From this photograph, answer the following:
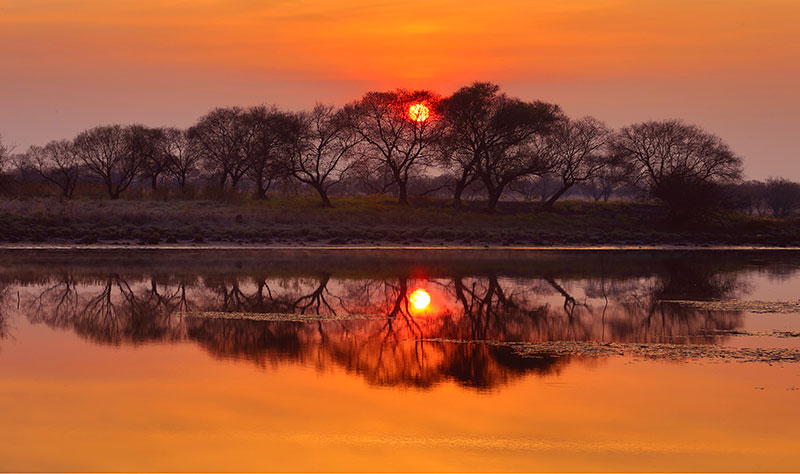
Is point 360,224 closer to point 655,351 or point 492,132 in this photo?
point 492,132

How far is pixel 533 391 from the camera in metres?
15.3

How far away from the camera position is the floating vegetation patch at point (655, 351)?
1836cm

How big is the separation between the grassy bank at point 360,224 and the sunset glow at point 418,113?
7487 millimetres

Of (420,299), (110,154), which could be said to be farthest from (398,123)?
(420,299)

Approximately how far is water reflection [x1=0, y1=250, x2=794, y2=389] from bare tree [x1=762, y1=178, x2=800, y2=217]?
9683 centimetres

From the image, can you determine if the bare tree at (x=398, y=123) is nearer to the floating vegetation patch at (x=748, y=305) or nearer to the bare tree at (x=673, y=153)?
the bare tree at (x=673, y=153)

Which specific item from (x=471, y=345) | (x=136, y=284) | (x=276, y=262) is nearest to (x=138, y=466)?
(x=471, y=345)

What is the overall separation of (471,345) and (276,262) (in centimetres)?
2377

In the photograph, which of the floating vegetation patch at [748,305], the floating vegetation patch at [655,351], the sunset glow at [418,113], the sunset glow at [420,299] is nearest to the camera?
the floating vegetation patch at [655,351]

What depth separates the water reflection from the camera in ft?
60.4

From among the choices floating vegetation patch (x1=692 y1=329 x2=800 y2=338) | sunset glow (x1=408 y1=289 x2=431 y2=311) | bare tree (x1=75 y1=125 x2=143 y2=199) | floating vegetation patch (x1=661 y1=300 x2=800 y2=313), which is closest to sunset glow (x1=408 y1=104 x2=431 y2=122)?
bare tree (x1=75 y1=125 x2=143 y2=199)

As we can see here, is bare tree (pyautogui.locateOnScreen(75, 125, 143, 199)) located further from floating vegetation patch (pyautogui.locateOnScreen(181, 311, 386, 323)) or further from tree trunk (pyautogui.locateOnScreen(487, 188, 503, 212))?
floating vegetation patch (pyautogui.locateOnScreen(181, 311, 386, 323))

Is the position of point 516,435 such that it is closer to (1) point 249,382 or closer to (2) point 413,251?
(1) point 249,382

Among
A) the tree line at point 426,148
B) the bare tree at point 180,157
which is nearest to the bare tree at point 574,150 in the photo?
the tree line at point 426,148
